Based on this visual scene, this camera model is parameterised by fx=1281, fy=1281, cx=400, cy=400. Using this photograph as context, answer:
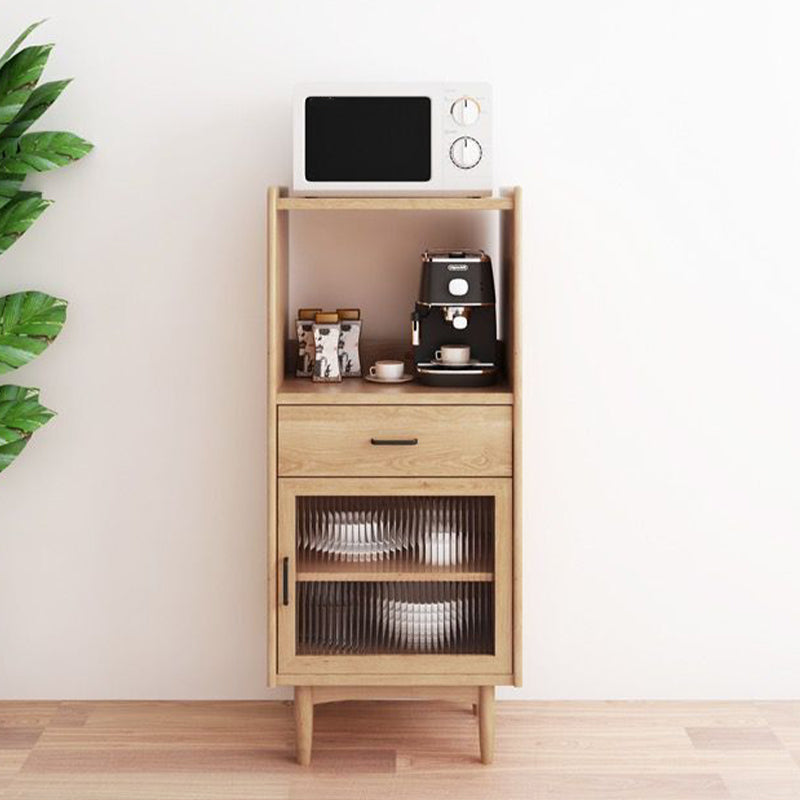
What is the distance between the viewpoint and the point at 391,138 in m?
2.92

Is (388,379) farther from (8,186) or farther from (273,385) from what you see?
(8,186)

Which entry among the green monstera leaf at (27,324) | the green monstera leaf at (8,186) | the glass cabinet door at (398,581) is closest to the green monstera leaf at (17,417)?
the green monstera leaf at (27,324)

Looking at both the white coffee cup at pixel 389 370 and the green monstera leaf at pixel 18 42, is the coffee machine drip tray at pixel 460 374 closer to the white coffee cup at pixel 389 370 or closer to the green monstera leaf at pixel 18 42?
the white coffee cup at pixel 389 370

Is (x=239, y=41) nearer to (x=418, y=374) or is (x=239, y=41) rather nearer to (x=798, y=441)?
(x=418, y=374)

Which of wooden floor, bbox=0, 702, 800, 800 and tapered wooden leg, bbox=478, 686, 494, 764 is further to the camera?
tapered wooden leg, bbox=478, 686, 494, 764

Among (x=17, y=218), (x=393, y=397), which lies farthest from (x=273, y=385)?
(x=17, y=218)

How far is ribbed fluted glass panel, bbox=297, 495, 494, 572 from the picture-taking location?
2949mm

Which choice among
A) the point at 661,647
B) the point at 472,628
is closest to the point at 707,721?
the point at 661,647

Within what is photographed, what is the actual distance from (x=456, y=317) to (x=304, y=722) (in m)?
1.02

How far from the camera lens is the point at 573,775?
2.93m

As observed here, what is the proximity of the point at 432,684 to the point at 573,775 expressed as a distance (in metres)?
0.38

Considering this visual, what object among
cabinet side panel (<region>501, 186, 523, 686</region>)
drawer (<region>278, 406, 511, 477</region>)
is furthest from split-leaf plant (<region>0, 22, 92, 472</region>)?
cabinet side panel (<region>501, 186, 523, 686</region>)

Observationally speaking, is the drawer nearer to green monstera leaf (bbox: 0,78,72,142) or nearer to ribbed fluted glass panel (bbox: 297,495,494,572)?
ribbed fluted glass panel (bbox: 297,495,494,572)

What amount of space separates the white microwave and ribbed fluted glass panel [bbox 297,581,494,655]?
921mm
